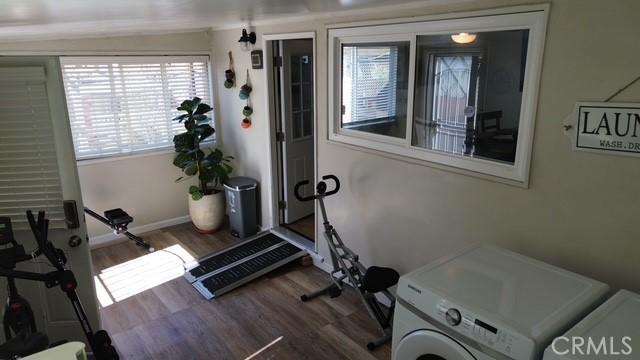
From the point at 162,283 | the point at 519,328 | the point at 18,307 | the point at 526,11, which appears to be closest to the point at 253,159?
the point at 162,283

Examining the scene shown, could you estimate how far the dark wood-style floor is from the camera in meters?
3.00

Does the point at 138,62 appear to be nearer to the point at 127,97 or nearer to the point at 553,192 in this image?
the point at 127,97

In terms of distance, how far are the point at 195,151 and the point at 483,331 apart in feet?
12.4

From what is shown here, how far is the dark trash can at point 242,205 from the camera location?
15.4ft

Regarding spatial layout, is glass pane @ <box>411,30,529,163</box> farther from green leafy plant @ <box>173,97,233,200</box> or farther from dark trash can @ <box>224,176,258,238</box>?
green leafy plant @ <box>173,97,233,200</box>

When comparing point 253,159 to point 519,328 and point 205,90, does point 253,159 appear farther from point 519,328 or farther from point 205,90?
point 519,328

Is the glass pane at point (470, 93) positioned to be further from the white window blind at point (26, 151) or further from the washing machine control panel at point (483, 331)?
the white window blind at point (26, 151)

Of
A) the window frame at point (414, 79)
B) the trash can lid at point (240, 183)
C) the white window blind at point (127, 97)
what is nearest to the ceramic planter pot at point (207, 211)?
the trash can lid at point (240, 183)

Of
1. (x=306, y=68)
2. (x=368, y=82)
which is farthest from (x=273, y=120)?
(x=368, y=82)

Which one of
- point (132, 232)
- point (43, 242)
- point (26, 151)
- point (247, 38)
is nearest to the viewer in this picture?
point (43, 242)

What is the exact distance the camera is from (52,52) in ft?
13.7

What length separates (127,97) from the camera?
4672 millimetres

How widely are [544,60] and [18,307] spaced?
121 inches

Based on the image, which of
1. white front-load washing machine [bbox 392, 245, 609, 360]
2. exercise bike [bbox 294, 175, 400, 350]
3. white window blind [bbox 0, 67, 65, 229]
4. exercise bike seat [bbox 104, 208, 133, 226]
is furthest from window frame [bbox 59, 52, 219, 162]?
white front-load washing machine [bbox 392, 245, 609, 360]
